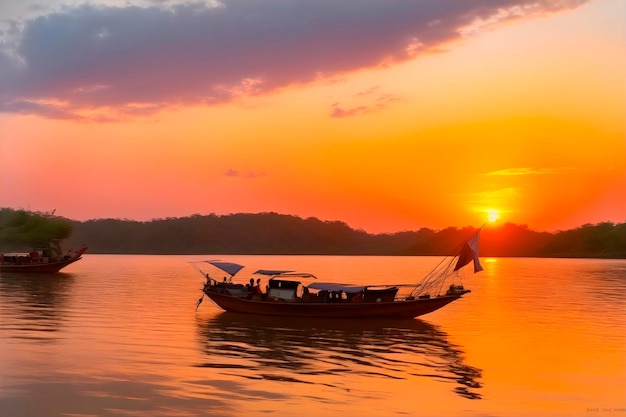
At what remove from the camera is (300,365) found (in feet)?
93.1

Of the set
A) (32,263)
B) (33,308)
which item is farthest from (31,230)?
(33,308)

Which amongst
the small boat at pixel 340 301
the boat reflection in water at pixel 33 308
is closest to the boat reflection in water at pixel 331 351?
the small boat at pixel 340 301

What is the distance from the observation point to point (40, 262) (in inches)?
3898

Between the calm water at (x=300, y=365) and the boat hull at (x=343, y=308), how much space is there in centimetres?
74

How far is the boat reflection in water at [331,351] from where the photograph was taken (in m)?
26.3

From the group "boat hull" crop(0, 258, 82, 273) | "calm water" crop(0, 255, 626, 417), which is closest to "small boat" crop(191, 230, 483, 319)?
"calm water" crop(0, 255, 626, 417)

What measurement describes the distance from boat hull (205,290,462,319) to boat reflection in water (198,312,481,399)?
1.82ft

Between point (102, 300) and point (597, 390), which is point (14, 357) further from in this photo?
point (102, 300)

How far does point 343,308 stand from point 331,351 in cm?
1253

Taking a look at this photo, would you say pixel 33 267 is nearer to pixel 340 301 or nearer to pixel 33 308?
pixel 33 308

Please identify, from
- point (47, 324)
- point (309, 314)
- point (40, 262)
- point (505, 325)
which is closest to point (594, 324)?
point (505, 325)

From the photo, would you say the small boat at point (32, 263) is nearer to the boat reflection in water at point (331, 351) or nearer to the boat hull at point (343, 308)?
the boat hull at point (343, 308)

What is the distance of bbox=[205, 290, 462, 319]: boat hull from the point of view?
149 ft

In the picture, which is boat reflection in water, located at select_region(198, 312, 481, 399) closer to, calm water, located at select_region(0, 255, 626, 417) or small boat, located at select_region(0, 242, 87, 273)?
calm water, located at select_region(0, 255, 626, 417)
